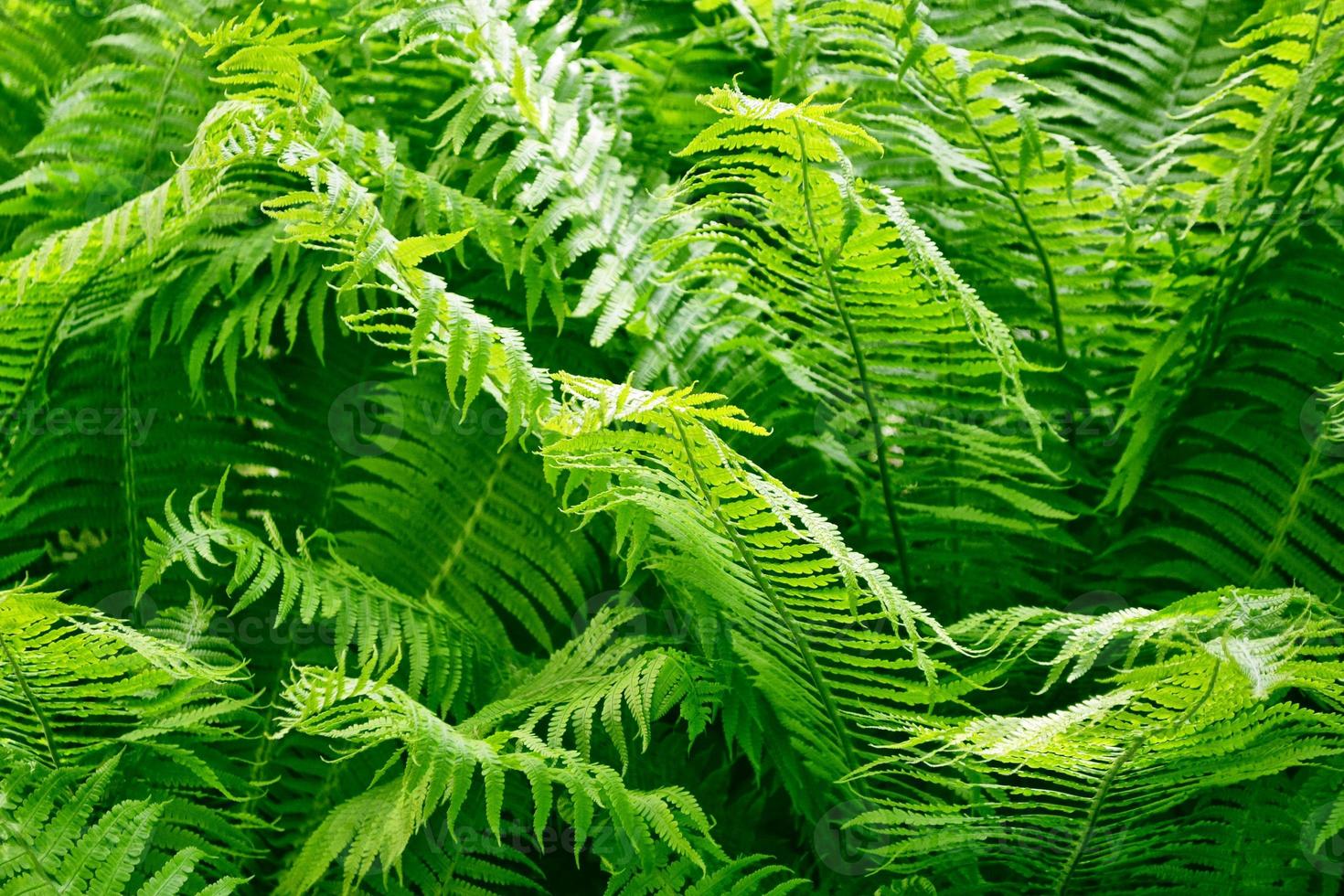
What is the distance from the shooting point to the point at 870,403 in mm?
1119

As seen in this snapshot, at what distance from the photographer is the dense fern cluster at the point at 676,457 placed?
2.89 ft

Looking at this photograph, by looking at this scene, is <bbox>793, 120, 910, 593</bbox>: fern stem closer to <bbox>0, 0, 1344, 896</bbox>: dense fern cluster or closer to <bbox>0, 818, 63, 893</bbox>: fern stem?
<bbox>0, 0, 1344, 896</bbox>: dense fern cluster

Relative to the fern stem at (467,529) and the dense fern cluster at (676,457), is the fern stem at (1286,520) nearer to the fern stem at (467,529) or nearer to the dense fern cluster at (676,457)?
the dense fern cluster at (676,457)

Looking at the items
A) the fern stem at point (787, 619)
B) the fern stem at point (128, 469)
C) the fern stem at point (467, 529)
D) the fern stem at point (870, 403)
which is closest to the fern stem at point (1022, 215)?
the fern stem at point (870, 403)

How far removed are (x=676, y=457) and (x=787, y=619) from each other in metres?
0.18

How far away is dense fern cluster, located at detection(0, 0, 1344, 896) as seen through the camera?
0.88 metres

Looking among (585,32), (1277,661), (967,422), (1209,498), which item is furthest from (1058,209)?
(585,32)

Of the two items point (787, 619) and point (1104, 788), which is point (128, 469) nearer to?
point (787, 619)

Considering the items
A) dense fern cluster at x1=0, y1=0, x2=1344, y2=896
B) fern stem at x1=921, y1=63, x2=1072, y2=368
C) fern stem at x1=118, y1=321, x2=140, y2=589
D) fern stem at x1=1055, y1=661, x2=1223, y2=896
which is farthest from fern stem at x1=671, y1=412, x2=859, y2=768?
fern stem at x1=118, y1=321, x2=140, y2=589

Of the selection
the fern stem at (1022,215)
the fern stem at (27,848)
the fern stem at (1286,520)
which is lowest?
the fern stem at (27,848)

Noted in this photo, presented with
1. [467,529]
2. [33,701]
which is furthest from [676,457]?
[33,701]

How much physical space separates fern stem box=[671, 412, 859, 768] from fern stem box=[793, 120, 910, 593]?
21 cm

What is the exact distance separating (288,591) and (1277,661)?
0.77m

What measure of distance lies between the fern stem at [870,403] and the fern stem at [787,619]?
8.2 inches
